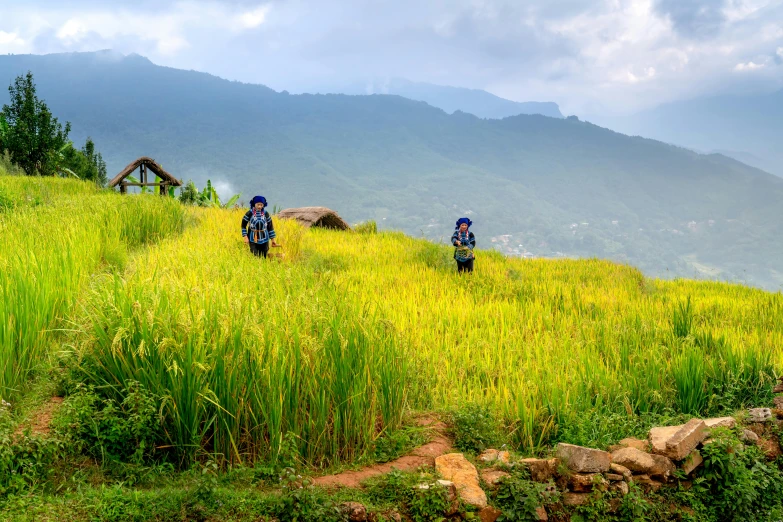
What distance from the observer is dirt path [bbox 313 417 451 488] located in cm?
430

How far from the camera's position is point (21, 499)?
3.77 meters

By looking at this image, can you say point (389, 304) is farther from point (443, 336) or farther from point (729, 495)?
point (729, 495)

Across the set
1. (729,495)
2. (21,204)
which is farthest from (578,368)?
(21,204)

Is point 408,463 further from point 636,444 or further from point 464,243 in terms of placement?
point 464,243

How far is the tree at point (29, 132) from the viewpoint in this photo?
1166 inches

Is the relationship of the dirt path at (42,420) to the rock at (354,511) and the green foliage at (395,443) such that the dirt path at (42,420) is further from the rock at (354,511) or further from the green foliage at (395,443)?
the green foliage at (395,443)

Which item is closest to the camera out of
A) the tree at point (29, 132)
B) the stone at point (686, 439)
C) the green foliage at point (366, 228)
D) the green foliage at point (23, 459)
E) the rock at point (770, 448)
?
the green foliage at point (23, 459)

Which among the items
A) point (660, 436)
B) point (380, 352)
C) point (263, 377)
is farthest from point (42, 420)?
point (660, 436)

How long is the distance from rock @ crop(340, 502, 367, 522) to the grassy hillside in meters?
0.21

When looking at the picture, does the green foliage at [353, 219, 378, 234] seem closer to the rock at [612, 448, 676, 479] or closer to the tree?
the rock at [612, 448, 676, 479]

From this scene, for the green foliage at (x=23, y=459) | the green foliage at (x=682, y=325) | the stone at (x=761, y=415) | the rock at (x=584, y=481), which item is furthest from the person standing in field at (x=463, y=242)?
the green foliage at (x=23, y=459)

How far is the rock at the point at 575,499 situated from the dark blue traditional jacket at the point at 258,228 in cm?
811

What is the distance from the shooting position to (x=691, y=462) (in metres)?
5.37

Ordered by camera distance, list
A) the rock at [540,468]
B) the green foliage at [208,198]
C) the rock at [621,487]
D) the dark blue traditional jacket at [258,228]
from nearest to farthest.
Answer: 1. the rock at [540,468]
2. the rock at [621,487]
3. the dark blue traditional jacket at [258,228]
4. the green foliage at [208,198]
